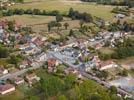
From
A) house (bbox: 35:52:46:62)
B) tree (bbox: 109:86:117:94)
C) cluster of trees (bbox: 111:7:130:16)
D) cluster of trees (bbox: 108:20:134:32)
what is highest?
cluster of trees (bbox: 111:7:130:16)

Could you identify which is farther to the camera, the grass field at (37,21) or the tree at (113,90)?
the grass field at (37,21)

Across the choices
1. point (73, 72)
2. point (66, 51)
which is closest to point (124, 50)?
point (66, 51)

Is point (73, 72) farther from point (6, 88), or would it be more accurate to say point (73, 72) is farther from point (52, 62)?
point (6, 88)

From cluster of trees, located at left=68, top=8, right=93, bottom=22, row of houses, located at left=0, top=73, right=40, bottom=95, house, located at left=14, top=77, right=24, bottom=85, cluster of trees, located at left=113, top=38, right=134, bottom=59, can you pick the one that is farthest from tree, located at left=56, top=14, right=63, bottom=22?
house, located at left=14, top=77, right=24, bottom=85

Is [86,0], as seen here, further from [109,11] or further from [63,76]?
[63,76]

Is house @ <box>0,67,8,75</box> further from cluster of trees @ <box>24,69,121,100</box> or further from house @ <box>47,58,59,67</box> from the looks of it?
cluster of trees @ <box>24,69,121,100</box>

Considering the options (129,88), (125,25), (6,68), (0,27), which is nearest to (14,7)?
(0,27)

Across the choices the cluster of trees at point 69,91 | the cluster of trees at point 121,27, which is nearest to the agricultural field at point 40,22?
the cluster of trees at point 121,27

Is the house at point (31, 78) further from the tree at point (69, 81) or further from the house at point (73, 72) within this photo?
A: the tree at point (69, 81)
